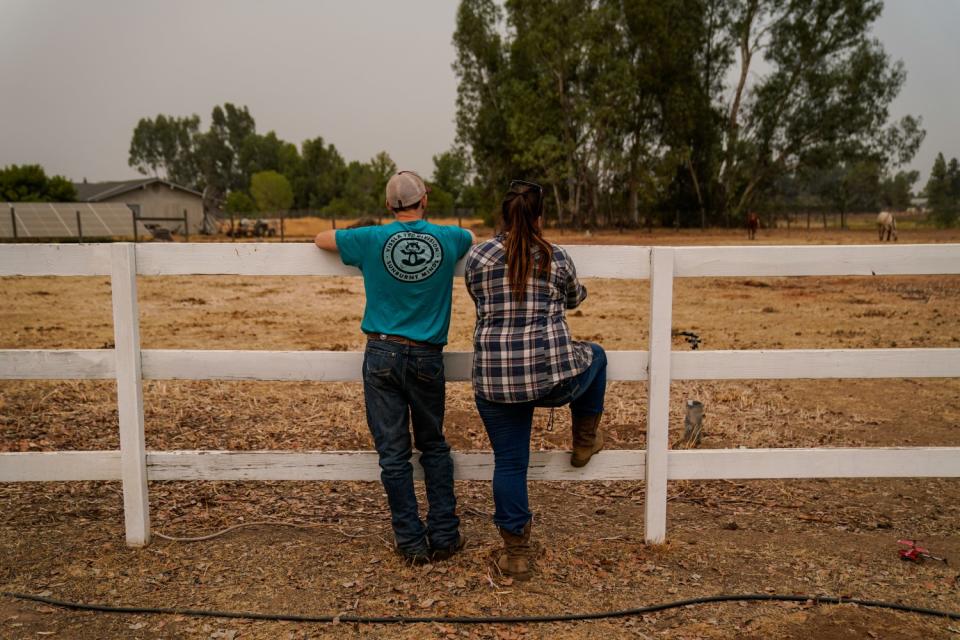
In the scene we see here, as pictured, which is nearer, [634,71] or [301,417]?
[301,417]

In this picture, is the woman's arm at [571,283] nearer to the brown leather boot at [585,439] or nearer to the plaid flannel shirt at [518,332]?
the plaid flannel shirt at [518,332]

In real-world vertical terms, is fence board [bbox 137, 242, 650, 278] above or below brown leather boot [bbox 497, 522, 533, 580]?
→ above

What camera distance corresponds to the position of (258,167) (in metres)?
124

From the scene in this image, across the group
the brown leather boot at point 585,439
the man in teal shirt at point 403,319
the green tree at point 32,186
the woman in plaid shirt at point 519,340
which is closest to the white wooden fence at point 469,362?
the brown leather boot at point 585,439

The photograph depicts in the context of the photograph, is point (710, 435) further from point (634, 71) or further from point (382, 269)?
point (634, 71)

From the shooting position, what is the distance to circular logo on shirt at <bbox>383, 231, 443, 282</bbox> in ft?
11.0

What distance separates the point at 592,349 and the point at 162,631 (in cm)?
224

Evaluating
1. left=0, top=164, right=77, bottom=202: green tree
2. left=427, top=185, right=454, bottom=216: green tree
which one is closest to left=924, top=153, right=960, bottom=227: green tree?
left=427, top=185, right=454, bottom=216: green tree

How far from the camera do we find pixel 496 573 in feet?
11.6

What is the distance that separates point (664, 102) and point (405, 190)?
46.3 meters

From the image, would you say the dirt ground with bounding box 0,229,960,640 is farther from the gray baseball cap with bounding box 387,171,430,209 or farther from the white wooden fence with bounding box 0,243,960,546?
the gray baseball cap with bounding box 387,171,430,209

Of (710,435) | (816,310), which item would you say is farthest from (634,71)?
(710,435)

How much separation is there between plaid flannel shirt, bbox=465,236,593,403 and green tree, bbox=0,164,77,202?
204 feet

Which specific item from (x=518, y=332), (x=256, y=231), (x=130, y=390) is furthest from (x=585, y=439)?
(x=256, y=231)
